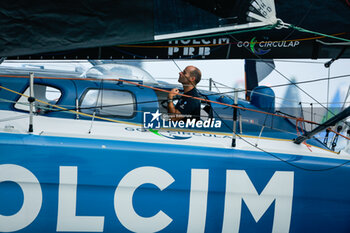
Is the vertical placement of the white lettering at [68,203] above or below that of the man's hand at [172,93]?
below

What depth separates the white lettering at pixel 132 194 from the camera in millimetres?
2059

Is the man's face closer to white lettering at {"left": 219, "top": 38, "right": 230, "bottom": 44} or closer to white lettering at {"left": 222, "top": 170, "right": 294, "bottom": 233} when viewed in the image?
white lettering at {"left": 219, "top": 38, "right": 230, "bottom": 44}

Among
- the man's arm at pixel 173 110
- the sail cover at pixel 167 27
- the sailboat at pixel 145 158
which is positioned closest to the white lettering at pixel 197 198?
the sailboat at pixel 145 158

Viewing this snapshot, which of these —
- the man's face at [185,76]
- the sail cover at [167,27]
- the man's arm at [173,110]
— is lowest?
the man's arm at [173,110]

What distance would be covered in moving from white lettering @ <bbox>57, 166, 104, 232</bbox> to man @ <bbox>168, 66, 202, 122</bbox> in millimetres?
745

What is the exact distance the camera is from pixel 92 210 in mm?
2029

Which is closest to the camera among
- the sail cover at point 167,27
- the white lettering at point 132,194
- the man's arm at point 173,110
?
the sail cover at point 167,27

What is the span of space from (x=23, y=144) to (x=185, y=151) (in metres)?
0.91

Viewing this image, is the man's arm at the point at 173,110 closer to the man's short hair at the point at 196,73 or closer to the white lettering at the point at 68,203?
the man's short hair at the point at 196,73

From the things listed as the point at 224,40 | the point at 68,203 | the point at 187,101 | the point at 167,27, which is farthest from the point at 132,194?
the point at 224,40

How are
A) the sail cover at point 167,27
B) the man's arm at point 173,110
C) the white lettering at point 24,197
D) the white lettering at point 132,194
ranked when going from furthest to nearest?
1. the man's arm at point 173,110
2. the white lettering at point 132,194
3. the white lettering at point 24,197
4. the sail cover at point 167,27

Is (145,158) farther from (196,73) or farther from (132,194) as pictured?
(196,73)

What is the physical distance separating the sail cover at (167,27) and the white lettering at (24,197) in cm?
62

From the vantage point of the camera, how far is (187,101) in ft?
7.84
